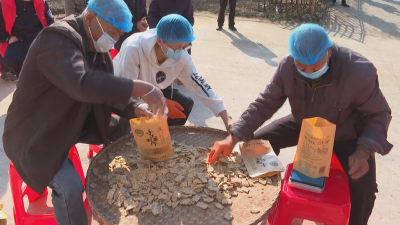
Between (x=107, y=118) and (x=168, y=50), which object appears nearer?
(x=107, y=118)

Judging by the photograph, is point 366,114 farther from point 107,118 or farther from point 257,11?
point 257,11

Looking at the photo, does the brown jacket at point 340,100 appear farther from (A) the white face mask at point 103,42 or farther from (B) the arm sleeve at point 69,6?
(B) the arm sleeve at point 69,6

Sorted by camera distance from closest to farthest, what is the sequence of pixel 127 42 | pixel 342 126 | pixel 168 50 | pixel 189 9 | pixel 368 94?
1. pixel 368 94
2. pixel 342 126
3. pixel 168 50
4. pixel 127 42
5. pixel 189 9

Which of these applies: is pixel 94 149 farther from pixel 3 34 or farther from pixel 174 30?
pixel 3 34

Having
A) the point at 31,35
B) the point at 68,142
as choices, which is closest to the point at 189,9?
the point at 31,35

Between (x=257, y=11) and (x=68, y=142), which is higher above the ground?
(x=68, y=142)

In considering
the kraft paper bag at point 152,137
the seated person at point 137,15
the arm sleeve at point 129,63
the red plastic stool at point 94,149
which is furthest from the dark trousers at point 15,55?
the kraft paper bag at point 152,137

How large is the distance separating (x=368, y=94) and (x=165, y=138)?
118cm

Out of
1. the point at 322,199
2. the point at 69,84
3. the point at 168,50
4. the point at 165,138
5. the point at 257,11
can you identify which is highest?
the point at 69,84

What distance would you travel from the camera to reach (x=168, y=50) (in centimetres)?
245

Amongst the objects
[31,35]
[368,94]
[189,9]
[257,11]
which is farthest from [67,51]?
[257,11]

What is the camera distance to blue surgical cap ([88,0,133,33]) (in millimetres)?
1777

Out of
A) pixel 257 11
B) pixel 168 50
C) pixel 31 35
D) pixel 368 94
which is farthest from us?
pixel 257 11

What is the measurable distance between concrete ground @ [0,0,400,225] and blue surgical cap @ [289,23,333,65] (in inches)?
53.6
